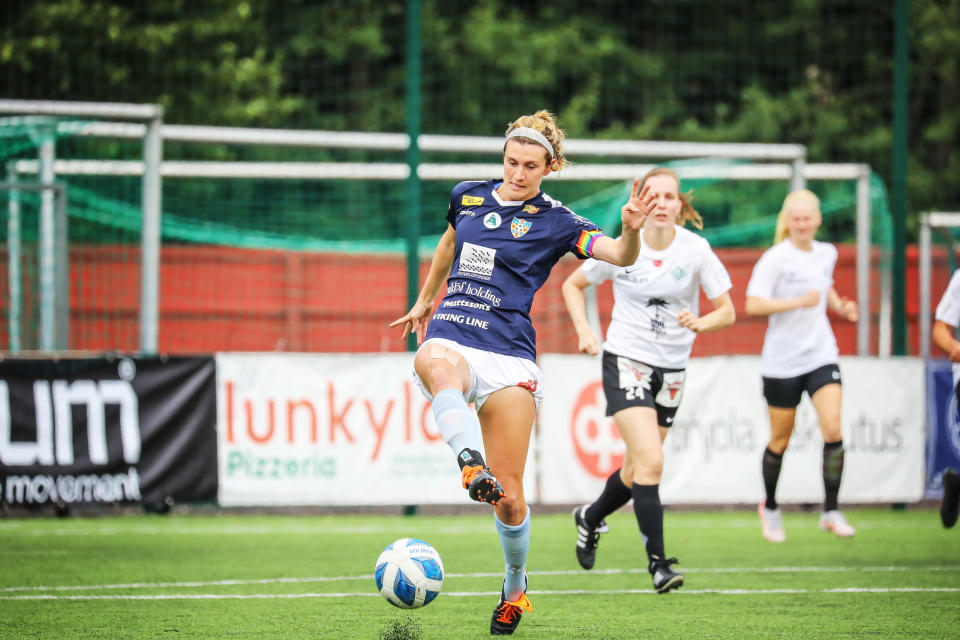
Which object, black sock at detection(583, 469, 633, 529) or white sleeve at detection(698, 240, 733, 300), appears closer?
white sleeve at detection(698, 240, 733, 300)

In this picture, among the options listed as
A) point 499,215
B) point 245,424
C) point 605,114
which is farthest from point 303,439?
point 605,114

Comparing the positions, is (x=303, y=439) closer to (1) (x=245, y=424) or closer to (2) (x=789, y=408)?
(1) (x=245, y=424)

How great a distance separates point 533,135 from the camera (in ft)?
17.5

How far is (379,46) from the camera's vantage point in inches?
779

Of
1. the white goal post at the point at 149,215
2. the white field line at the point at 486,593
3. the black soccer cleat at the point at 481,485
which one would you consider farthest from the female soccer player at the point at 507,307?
the white goal post at the point at 149,215

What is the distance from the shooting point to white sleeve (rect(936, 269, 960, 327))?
24.0ft

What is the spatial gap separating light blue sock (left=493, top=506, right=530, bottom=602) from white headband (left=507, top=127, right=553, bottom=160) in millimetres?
1566

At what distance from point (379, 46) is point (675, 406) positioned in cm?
1406

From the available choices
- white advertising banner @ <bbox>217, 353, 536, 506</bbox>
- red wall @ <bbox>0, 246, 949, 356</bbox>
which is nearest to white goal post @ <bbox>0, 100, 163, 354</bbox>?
white advertising banner @ <bbox>217, 353, 536, 506</bbox>

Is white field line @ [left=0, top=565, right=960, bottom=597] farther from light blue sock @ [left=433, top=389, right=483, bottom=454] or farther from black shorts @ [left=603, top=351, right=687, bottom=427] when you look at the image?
light blue sock @ [left=433, top=389, right=483, bottom=454]

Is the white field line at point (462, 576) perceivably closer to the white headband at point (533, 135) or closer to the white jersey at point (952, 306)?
the white jersey at point (952, 306)

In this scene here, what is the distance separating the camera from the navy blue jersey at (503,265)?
207 inches

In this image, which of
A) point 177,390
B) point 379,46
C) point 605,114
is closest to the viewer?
point 177,390

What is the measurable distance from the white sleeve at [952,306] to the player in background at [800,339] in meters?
0.90
